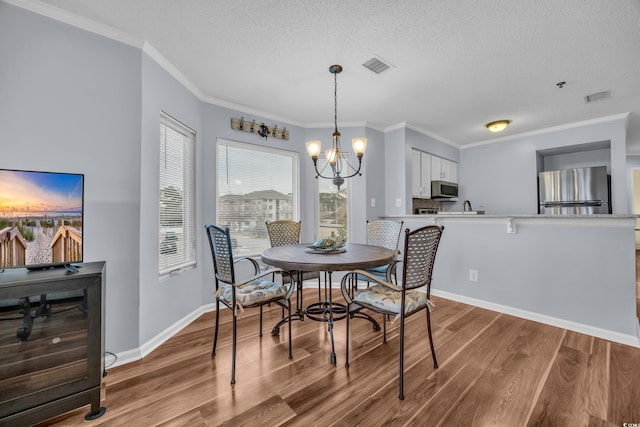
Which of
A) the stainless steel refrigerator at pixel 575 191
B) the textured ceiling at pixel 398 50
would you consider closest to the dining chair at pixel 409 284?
the textured ceiling at pixel 398 50

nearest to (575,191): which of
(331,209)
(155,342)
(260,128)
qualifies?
(331,209)

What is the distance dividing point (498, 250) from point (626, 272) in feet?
3.14

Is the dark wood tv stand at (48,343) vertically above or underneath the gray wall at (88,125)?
underneath

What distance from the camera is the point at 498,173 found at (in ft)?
16.0

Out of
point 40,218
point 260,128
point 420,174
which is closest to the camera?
point 40,218

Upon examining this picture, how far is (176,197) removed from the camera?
2.72 metres

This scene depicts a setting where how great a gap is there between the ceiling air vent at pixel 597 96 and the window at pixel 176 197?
4599 millimetres

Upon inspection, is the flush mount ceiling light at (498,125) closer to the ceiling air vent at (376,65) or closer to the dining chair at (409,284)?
the ceiling air vent at (376,65)

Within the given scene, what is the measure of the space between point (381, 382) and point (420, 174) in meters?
3.39

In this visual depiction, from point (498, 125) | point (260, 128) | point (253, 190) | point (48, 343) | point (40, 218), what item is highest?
point (498, 125)

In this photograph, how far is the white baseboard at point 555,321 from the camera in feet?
7.38

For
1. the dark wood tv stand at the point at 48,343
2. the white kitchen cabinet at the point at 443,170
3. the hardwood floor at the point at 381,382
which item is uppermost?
the white kitchen cabinet at the point at 443,170

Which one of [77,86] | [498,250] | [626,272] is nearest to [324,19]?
[77,86]

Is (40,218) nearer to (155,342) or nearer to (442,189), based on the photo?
(155,342)
